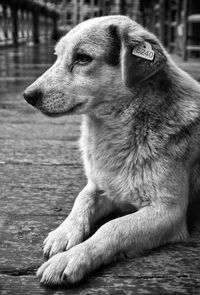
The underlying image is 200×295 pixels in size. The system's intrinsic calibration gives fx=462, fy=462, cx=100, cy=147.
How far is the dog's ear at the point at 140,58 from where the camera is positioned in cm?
230

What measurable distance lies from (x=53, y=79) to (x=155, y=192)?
812 mm

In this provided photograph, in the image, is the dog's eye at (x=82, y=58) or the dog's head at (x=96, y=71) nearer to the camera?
the dog's head at (x=96, y=71)

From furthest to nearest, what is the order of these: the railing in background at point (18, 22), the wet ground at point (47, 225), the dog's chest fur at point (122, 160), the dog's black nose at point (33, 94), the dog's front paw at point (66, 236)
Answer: the railing in background at point (18, 22) < the dog's black nose at point (33, 94) < the dog's chest fur at point (122, 160) < the dog's front paw at point (66, 236) < the wet ground at point (47, 225)

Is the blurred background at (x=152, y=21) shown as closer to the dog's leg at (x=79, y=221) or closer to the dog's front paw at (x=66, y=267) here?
the dog's leg at (x=79, y=221)

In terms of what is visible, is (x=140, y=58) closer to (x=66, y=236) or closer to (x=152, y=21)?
(x=66, y=236)

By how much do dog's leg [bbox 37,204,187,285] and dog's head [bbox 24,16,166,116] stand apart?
65 centimetres

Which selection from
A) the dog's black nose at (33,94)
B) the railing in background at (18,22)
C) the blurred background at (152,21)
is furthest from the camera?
the railing in background at (18,22)

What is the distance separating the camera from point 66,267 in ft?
6.18

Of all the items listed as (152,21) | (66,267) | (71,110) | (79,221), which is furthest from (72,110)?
(152,21)

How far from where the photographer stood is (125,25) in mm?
2506

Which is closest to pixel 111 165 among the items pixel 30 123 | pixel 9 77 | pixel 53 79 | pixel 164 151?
pixel 164 151

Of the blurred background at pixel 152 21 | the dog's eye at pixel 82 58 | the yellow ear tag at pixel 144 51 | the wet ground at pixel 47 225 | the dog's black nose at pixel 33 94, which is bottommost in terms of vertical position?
the wet ground at pixel 47 225

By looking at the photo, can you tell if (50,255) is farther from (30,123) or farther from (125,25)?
(30,123)

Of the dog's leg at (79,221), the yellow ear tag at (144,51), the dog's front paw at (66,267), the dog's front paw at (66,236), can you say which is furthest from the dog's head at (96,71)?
the dog's front paw at (66,267)
